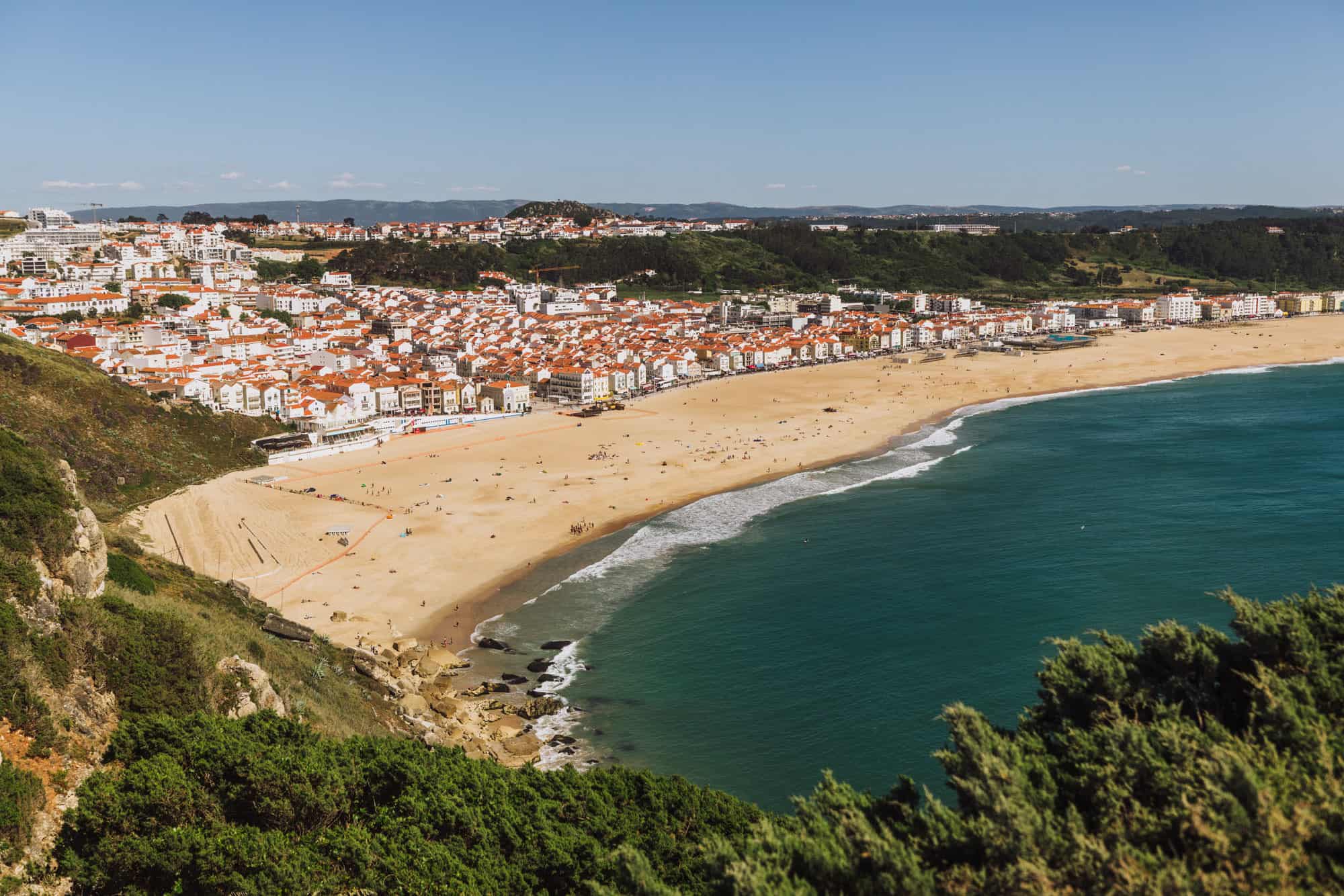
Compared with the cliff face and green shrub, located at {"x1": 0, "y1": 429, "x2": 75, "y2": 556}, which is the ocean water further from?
green shrub, located at {"x1": 0, "y1": 429, "x2": 75, "y2": 556}

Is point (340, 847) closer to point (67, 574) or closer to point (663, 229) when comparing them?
point (67, 574)

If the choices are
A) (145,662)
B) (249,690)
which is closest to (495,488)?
(249,690)

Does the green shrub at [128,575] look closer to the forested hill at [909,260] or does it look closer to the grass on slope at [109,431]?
the grass on slope at [109,431]

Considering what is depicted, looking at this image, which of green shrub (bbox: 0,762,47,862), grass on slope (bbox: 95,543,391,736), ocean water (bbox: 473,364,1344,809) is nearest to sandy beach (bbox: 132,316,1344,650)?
ocean water (bbox: 473,364,1344,809)

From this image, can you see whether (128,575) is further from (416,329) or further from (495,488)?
(416,329)

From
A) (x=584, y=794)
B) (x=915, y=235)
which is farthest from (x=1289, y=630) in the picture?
(x=915, y=235)

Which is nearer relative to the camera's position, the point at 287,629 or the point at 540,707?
the point at 540,707
